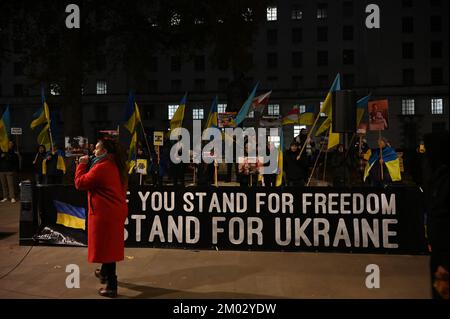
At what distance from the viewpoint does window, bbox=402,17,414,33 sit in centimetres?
5756

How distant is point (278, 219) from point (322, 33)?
56008 millimetres

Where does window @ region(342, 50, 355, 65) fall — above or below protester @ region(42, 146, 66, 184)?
above

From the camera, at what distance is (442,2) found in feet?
185

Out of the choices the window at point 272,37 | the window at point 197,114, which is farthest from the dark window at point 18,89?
the window at point 272,37

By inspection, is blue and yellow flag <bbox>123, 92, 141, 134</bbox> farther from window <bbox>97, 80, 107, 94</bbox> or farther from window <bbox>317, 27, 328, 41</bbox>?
window <bbox>97, 80, 107, 94</bbox>

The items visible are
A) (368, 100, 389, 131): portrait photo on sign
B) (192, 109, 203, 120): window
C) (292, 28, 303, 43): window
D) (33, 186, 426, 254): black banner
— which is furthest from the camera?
(192, 109, 203, 120): window

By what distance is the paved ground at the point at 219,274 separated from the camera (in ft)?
17.5

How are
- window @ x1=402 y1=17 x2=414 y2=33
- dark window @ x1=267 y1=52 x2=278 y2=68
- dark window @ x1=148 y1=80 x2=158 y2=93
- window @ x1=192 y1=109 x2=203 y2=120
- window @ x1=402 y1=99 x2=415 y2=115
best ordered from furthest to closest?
dark window @ x1=148 y1=80 x2=158 y2=93 < window @ x1=192 y1=109 x2=203 y2=120 < dark window @ x1=267 y1=52 x2=278 y2=68 < window @ x1=402 y1=99 x2=415 y2=115 < window @ x1=402 y1=17 x2=414 y2=33

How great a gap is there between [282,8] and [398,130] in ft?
72.5

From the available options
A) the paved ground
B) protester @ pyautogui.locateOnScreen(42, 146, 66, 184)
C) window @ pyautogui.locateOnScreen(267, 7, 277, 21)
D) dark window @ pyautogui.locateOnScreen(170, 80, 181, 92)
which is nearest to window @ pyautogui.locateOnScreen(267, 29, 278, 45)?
window @ pyautogui.locateOnScreen(267, 7, 277, 21)

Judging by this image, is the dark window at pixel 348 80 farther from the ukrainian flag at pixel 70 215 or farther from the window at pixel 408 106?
the ukrainian flag at pixel 70 215

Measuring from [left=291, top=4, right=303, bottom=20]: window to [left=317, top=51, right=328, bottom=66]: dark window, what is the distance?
545 cm

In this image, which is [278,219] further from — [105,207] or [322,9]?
[322,9]

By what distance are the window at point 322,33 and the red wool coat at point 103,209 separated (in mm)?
57883
